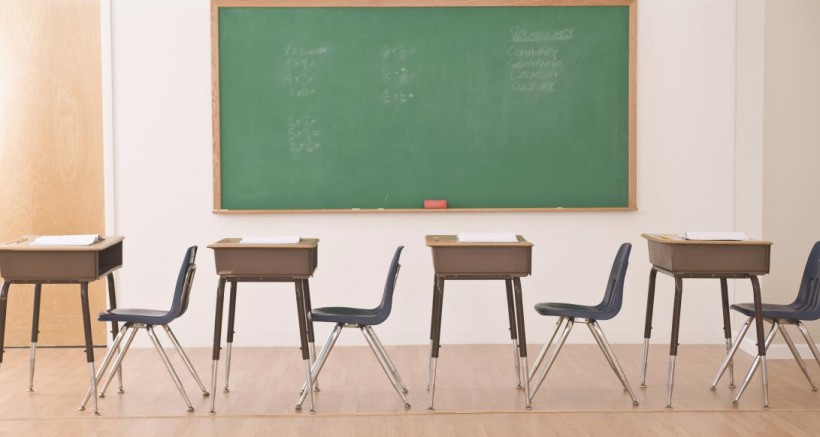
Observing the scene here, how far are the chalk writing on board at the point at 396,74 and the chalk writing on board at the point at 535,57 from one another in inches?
28.2

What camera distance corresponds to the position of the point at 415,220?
7035 mm

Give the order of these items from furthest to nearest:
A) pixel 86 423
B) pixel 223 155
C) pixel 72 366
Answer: pixel 223 155, pixel 72 366, pixel 86 423

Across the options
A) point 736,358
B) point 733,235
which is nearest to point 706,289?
point 736,358

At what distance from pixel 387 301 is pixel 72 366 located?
2.41 meters

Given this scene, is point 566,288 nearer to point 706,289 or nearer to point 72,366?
point 706,289

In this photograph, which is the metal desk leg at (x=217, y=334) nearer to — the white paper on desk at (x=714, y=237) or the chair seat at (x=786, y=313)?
the white paper on desk at (x=714, y=237)

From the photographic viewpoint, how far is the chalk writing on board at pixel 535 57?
6.98 metres

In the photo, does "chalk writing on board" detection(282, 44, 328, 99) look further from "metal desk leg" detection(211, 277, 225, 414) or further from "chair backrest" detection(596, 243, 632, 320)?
"chair backrest" detection(596, 243, 632, 320)

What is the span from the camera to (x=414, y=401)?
538 cm

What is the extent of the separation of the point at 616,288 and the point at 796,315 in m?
1.02

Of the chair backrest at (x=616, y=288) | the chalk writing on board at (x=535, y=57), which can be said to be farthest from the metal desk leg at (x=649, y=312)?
the chalk writing on board at (x=535, y=57)

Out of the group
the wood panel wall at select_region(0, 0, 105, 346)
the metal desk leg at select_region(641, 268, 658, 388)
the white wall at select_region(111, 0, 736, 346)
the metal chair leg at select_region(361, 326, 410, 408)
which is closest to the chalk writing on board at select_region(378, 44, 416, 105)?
the white wall at select_region(111, 0, 736, 346)

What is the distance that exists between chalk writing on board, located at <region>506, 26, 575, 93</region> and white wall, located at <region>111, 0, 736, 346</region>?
62 cm

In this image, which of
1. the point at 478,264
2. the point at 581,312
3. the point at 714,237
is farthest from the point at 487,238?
the point at 714,237
